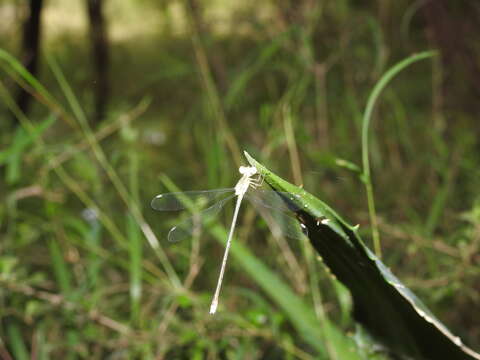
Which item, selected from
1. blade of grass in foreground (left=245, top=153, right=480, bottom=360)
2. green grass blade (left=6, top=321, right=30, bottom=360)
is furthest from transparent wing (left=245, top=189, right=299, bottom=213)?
green grass blade (left=6, top=321, right=30, bottom=360)

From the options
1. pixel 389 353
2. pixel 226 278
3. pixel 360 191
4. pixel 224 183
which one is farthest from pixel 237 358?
pixel 360 191

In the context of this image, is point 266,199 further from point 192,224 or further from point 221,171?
point 221,171

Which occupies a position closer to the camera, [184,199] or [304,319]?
[304,319]

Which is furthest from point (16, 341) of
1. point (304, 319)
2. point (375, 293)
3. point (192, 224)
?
point (375, 293)

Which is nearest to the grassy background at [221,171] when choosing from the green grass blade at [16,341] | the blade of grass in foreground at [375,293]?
the green grass blade at [16,341]

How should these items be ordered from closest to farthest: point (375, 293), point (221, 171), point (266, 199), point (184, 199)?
point (375, 293) < point (266, 199) < point (184, 199) < point (221, 171)

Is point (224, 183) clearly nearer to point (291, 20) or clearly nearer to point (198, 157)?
point (291, 20)

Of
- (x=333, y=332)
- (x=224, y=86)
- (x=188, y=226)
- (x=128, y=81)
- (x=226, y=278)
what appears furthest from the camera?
(x=128, y=81)

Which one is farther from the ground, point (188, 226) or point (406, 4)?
point (406, 4)

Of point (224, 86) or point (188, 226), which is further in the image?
point (224, 86)
